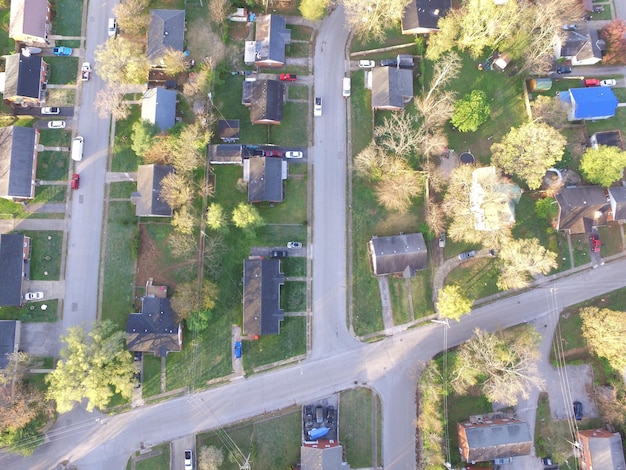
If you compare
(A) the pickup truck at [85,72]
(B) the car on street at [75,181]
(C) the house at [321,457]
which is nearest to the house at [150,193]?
(B) the car on street at [75,181]

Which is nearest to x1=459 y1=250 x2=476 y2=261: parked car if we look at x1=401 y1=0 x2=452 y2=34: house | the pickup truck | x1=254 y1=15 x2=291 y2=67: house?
x1=401 y1=0 x2=452 y2=34: house

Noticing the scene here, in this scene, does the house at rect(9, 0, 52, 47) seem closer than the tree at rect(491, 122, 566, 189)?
No

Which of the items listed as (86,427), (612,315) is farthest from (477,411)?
(86,427)

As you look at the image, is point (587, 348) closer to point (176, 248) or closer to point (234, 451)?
point (234, 451)

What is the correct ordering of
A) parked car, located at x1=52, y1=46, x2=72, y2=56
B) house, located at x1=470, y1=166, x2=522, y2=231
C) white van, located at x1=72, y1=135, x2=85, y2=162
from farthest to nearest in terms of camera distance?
parked car, located at x1=52, y1=46, x2=72, y2=56, white van, located at x1=72, y1=135, x2=85, y2=162, house, located at x1=470, y1=166, x2=522, y2=231

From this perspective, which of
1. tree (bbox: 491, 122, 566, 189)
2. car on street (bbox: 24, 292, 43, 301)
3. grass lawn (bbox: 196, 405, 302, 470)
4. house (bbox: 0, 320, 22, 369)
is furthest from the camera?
car on street (bbox: 24, 292, 43, 301)

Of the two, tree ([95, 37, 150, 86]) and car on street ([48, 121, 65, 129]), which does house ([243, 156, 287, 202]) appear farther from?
car on street ([48, 121, 65, 129])

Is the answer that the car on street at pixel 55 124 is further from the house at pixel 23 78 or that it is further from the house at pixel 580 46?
the house at pixel 580 46

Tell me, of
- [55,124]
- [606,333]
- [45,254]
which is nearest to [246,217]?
[45,254]

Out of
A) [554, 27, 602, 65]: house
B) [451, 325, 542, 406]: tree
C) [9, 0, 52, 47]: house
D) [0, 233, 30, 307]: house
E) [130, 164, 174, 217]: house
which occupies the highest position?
[9, 0, 52, 47]: house
